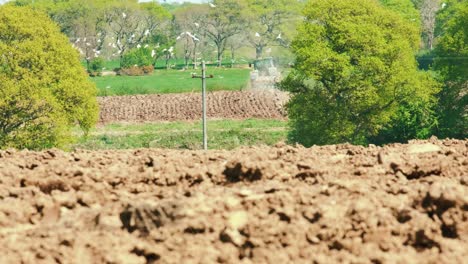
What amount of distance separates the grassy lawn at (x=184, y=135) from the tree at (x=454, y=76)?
408 inches

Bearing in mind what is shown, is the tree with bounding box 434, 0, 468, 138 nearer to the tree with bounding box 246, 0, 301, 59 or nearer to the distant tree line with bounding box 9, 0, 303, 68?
the distant tree line with bounding box 9, 0, 303, 68

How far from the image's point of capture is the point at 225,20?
119750 mm

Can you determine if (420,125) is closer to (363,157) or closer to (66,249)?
(363,157)

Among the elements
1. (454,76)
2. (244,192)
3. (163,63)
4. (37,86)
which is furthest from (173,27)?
(244,192)

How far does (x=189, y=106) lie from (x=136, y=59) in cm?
4247

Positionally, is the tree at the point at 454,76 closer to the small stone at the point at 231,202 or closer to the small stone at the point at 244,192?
the small stone at the point at 244,192

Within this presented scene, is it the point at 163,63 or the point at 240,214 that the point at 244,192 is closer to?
the point at 240,214

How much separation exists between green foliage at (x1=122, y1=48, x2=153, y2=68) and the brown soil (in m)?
36.3

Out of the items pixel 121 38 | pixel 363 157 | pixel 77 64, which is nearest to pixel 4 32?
pixel 77 64

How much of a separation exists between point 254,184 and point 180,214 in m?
1.40

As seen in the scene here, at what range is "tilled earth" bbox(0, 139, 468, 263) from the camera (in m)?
5.34

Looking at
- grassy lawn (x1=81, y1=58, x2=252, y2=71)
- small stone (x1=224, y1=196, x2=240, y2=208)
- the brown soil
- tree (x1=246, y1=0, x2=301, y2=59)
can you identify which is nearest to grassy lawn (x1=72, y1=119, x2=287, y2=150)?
the brown soil

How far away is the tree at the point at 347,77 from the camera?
130ft

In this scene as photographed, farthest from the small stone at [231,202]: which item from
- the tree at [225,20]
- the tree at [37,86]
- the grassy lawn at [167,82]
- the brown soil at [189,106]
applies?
the tree at [225,20]
